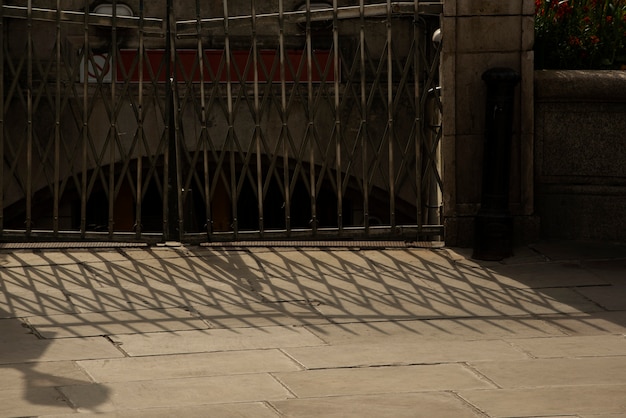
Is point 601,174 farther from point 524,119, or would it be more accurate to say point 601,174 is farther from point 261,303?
point 261,303

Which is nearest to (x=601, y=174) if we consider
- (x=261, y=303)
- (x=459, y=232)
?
(x=459, y=232)

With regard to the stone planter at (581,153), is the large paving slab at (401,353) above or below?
below

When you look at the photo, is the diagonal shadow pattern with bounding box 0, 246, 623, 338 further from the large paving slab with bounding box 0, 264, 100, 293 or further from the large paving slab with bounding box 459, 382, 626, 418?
the large paving slab with bounding box 459, 382, 626, 418

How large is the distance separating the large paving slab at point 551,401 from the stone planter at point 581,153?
3777 mm

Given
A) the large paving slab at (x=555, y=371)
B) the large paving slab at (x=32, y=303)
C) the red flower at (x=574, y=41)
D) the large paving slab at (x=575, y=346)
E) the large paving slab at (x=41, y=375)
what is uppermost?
the red flower at (x=574, y=41)

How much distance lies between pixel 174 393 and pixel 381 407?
989 millimetres

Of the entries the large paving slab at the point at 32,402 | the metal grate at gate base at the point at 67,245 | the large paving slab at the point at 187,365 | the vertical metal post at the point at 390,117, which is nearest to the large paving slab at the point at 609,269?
the vertical metal post at the point at 390,117

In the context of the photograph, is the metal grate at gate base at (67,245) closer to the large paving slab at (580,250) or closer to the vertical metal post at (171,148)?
the vertical metal post at (171,148)

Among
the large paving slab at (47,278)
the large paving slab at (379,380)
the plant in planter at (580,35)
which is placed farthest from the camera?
the plant in planter at (580,35)

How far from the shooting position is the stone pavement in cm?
555

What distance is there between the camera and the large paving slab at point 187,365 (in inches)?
236

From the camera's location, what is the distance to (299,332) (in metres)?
7.01

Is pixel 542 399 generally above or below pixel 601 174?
below

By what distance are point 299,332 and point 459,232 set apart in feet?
9.07
